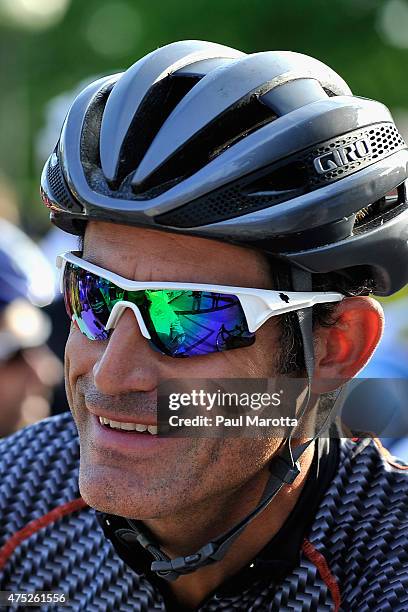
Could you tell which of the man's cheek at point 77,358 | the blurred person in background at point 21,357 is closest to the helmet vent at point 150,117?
the man's cheek at point 77,358

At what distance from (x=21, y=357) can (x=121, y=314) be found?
2.75 m

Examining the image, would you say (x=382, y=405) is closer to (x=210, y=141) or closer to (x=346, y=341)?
(x=346, y=341)

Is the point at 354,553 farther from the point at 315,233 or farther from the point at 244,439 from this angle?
the point at 315,233

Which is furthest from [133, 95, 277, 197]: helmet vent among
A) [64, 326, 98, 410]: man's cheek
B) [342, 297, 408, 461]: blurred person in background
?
[342, 297, 408, 461]: blurred person in background

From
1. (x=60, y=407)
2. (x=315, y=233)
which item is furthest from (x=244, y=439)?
(x=60, y=407)

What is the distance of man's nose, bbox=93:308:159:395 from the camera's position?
8.61ft

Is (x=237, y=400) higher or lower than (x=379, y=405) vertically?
higher

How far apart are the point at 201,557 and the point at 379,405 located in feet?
A: 2.96

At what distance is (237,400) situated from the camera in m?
2.71

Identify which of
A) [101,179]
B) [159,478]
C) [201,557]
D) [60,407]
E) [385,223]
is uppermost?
[101,179]

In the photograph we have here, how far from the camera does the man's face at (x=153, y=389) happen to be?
2629 millimetres

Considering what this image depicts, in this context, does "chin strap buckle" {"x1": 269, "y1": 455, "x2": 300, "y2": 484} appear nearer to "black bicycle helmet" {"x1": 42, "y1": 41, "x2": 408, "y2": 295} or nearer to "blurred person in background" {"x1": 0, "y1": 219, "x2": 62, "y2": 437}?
"black bicycle helmet" {"x1": 42, "y1": 41, "x2": 408, "y2": 295}

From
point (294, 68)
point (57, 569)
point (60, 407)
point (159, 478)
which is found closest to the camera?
point (159, 478)

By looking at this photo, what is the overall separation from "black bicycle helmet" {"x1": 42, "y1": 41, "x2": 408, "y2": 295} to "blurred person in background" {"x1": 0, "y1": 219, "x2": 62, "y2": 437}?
2.45m
